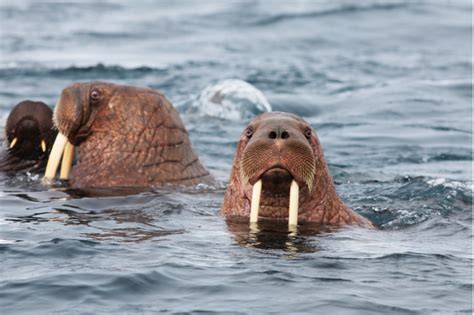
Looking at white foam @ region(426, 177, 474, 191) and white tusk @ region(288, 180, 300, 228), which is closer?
white tusk @ region(288, 180, 300, 228)

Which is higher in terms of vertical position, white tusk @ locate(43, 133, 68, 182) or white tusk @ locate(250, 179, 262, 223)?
white tusk @ locate(43, 133, 68, 182)

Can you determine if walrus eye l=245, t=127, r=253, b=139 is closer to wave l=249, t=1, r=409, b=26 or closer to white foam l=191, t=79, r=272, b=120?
white foam l=191, t=79, r=272, b=120

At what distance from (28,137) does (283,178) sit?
407 cm

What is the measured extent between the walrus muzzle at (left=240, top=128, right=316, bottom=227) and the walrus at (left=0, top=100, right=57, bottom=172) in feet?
12.1

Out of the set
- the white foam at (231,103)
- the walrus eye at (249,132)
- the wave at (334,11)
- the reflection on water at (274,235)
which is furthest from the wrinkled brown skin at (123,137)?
the wave at (334,11)

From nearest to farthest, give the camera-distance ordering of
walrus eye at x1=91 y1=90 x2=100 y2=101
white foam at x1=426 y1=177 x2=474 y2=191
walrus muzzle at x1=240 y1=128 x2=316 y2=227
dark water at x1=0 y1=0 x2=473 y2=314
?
dark water at x1=0 y1=0 x2=473 y2=314
walrus muzzle at x1=240 y1=128 x2=316 y2=227
walrus eye at x1=91 y1=90 x2=100 y2=101
white foam at x1=426 y1=177 x2=474 y2=191

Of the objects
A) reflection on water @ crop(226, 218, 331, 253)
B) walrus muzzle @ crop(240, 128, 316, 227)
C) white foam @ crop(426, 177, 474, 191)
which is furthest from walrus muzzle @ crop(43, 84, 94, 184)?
white foam @ crop(426, 177, 474, 191)

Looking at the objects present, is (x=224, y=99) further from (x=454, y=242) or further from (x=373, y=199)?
(x=454, y=242)

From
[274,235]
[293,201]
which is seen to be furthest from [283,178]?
[274,235]

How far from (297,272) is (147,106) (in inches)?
151

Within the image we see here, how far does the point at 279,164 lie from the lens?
320 inches

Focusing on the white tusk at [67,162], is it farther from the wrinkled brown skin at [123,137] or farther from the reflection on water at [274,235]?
the reflection on water at [274,235]

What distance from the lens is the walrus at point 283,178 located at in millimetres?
8148

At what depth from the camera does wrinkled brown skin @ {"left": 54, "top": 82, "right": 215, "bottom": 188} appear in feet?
36.0
